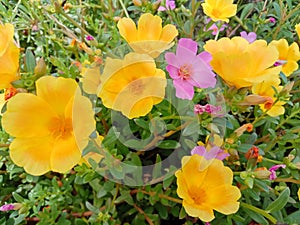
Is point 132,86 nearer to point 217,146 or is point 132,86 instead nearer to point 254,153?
point 217,146

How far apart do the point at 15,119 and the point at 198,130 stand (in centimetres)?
42

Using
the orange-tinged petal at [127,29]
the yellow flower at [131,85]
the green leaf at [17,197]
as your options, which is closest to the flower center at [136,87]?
the yellow flower at [131,85]

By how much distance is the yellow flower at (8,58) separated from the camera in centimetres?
84

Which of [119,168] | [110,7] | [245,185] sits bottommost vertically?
[245,185]

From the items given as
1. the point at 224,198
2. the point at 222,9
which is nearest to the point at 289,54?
the point at 222,9

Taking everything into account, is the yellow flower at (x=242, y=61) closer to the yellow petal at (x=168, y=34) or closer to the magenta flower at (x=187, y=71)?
the magenta flower at (x=187, y=71)

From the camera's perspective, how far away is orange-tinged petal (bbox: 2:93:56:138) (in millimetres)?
806

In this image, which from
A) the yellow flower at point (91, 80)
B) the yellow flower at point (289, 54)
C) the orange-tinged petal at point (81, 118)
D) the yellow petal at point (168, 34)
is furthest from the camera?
the yellow flower at point (289, 54)

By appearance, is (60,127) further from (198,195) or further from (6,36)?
(198,195)

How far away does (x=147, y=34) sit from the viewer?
994 mm

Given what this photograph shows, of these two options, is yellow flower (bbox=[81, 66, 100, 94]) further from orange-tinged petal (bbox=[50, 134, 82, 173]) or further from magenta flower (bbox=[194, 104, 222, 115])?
magenta flower (bbox=[194, 104, 222, 115])

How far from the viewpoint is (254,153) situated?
3.32 ft

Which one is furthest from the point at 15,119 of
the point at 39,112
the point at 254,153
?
the point at 254,153

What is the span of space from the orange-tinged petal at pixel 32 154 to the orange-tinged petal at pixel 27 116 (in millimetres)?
16
